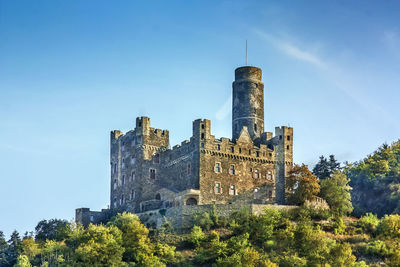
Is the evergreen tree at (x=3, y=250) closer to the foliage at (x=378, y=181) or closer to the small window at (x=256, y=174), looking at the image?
the small window at (x=256, y=174)

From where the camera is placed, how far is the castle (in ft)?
293

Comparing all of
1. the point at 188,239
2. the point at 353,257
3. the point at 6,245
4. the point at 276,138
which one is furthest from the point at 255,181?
the point at 6,245

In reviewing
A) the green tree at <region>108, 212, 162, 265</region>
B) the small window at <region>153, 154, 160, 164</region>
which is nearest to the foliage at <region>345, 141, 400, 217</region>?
the small window at <region>153, 154, 160, 164</region>

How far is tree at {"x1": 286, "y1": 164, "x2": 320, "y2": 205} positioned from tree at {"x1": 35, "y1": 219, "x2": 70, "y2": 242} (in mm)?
24553

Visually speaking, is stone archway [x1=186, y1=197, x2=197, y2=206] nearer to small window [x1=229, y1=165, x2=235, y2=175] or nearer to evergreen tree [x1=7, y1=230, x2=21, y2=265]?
small window [x1=229, y1=165, x2=235, y2=175]

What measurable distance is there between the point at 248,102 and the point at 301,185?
12921 mm

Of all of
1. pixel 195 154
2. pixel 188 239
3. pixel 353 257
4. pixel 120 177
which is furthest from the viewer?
pixel 120 177

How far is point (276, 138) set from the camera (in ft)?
309

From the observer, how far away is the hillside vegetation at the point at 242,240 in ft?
254

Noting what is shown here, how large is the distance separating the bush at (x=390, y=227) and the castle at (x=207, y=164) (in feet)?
38.2

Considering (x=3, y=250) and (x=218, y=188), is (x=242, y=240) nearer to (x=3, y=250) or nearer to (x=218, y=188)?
(x=218, y=188)

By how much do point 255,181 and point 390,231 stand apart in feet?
52.6

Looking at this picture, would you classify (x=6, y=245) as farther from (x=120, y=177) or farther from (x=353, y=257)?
(x=353, y=257)

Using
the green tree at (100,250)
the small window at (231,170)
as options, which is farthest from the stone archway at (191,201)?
the green tree at (100,250)
